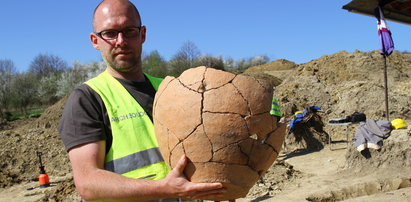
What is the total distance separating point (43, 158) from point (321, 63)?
1449 centimetres

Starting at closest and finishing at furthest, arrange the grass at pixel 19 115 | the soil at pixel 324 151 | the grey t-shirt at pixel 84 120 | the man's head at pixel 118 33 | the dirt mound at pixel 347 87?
the grey t-shirt at pixel 84 120 → the man's head at pixel 118 33 → the soil at pixel 324 151 → the dirt mound at pixel 347 87 → the grass at pixel 19 115

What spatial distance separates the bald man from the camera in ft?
5.28

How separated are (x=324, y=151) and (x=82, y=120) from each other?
1016 centimetres

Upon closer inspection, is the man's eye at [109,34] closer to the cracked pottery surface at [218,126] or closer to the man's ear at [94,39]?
the man's ear at [94,39]

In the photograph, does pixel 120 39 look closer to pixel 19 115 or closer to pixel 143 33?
pixel 143 33

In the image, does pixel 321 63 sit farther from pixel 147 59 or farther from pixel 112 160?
pixel 147 59

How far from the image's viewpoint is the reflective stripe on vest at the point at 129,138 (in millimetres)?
1784

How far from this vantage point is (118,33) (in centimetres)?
191

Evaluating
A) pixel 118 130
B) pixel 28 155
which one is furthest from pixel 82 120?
pixel 28 155

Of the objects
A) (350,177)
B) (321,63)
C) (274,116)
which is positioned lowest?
(350,177)

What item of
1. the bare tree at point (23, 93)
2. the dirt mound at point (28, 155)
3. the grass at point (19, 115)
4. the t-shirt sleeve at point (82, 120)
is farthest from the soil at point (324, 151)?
the bare tree at point (23, 93)

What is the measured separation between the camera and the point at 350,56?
19.9m

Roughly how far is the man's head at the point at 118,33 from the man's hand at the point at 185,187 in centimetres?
67

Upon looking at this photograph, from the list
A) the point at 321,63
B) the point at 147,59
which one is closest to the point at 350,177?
the point at 321,63
